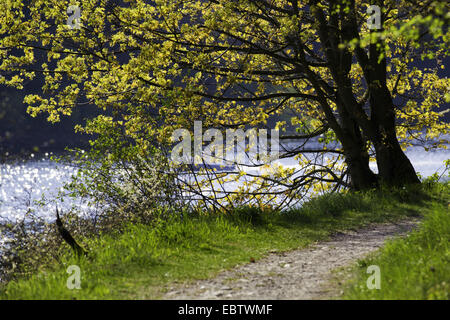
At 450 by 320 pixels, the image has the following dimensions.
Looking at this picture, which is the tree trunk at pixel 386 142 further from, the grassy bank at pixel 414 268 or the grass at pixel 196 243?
the grassy bank at pixel 414 268

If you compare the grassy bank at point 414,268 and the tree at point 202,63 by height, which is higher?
the tree at point 202,63

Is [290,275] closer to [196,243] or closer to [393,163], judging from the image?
[196,243]


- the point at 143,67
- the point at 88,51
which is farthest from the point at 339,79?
the point at 88,51

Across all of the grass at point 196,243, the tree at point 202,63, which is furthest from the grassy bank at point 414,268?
the tree at point 202,63

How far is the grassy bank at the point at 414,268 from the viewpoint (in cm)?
450

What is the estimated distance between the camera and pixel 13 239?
7957 mm

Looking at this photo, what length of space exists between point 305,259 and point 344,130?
5.94m

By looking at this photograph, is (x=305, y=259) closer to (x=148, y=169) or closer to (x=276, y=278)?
(x=276, y=278)

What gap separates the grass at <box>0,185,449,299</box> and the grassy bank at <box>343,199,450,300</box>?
109 centimetres

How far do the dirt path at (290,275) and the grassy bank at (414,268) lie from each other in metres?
0.38

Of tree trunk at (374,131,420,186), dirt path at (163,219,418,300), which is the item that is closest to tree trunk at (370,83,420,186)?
tree trunk at (374,131,420,186)
